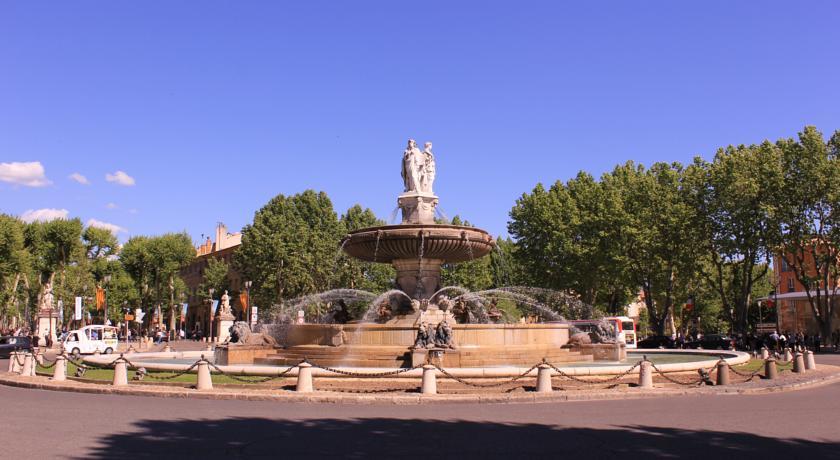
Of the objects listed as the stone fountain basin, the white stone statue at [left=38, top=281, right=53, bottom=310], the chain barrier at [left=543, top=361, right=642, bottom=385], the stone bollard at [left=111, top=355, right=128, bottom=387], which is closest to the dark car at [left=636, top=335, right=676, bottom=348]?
the stone fountain basin

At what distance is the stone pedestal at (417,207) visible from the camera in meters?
25.3

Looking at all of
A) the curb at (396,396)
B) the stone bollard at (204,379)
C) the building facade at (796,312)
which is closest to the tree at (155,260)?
the building facade at (796,312)

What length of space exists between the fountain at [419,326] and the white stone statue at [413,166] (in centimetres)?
3

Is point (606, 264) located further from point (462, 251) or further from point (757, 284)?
point (757, 284)

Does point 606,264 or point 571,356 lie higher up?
point 606,264

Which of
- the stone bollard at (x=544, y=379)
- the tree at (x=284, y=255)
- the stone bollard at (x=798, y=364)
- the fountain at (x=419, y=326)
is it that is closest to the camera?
the stone bollard at (x=544, y=379)

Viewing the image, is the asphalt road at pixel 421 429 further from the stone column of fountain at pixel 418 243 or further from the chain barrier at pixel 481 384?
the stone column of fountain at pixel 418 243

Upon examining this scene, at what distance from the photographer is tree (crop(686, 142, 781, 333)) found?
1571 inches

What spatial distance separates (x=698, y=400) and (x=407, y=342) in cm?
740

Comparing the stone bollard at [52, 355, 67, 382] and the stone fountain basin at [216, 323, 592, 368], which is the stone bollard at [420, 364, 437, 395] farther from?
the stone bollard at [52, 355, 67, 382]

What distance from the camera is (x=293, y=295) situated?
60.6 m

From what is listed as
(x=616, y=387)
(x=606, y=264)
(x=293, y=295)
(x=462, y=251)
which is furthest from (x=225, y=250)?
(x=616, y=387)

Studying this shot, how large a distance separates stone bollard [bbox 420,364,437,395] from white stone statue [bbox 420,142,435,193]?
12.0m

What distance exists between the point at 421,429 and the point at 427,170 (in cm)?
1603
